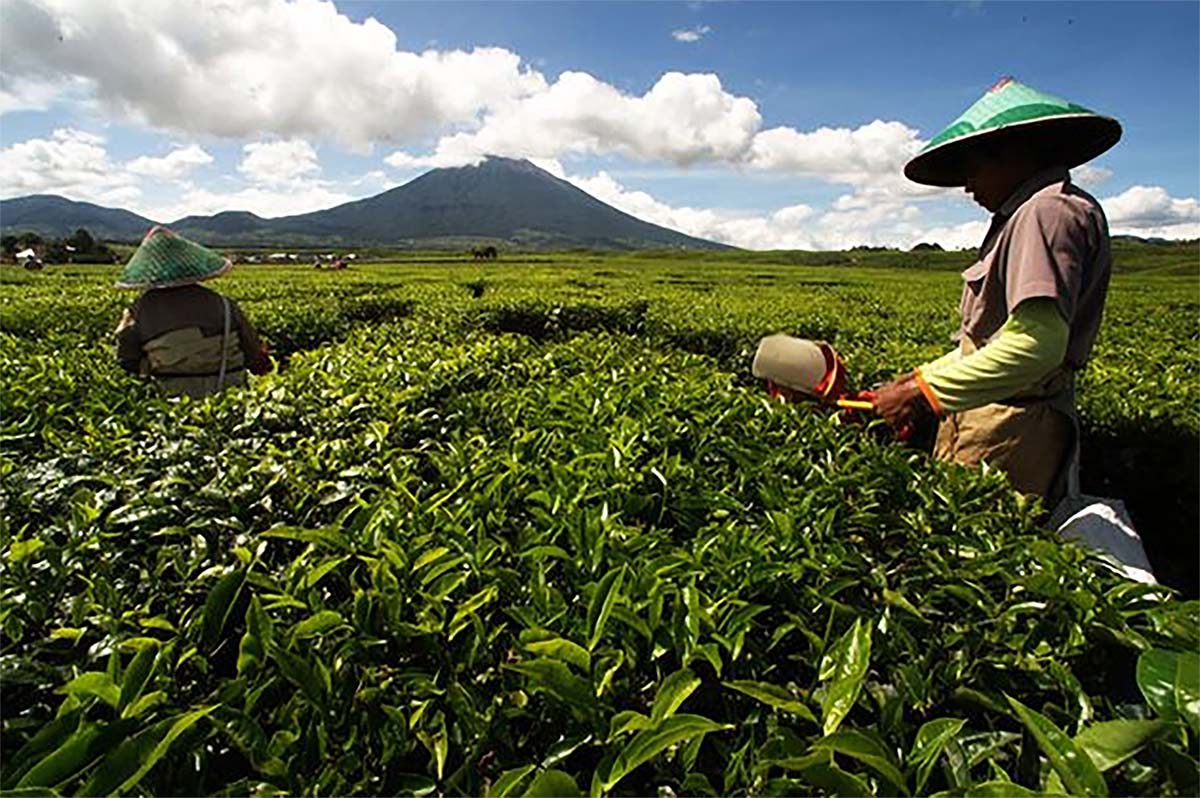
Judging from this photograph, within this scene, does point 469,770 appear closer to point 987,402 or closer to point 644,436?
point 644,436

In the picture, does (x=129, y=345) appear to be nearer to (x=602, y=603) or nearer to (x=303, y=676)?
(x=303, y=676)

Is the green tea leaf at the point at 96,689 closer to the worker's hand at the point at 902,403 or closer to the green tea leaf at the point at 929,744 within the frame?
the green tea leaf at the point at 929,744

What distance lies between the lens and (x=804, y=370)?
290 cm

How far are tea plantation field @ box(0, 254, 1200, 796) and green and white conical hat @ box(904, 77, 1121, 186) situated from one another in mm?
1200

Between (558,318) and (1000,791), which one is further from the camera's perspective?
(558,318)


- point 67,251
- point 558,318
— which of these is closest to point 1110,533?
point 558,318

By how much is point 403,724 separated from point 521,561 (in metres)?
0.51

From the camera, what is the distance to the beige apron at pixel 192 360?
4.52 meters

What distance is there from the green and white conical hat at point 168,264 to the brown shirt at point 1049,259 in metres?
4.36

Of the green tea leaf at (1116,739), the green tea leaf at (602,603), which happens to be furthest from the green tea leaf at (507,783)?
the green tea leaf at (1116,739)

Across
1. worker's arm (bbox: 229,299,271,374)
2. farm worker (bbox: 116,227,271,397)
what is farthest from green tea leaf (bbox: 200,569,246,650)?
worker's arm (bbox: 229,299,271,374)

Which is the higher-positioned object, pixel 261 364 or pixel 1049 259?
pixel 1049 259

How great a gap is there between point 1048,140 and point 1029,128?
0.49ft

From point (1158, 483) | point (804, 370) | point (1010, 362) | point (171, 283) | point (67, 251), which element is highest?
point (67, 251)
